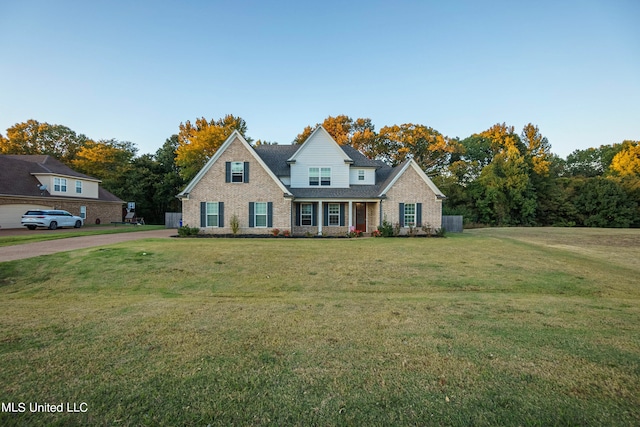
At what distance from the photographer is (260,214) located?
1948cm

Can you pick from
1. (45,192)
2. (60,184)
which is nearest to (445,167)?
(60,184)

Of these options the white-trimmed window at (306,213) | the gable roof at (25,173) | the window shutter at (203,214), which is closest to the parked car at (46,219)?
the gable roof at (25,173)

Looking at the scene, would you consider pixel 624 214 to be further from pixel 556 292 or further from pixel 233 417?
pixel 233 417

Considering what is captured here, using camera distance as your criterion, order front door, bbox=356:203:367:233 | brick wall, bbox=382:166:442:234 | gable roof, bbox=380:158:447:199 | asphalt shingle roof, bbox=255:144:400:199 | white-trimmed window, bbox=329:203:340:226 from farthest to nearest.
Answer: front door, bbox=356:203:367:233 < white-trimmed window, bbox=329:203:340:226 < asphalt shingle roof, bbox=255:144:400:199 < brick wall, bbox=382:166:442:234 < gable roof, bbox=380:158:447:199

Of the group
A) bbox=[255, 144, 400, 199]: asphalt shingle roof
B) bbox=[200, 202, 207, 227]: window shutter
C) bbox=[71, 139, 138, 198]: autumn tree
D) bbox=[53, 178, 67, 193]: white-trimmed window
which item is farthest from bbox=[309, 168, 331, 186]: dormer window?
bbox=[71, 139, 138, 198]: autumn tree

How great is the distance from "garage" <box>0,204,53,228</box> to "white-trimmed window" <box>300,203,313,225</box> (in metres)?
24.3

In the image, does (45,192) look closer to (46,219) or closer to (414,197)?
(46,219)

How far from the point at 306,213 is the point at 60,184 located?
1003 inches

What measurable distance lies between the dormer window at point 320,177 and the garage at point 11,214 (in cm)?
2506

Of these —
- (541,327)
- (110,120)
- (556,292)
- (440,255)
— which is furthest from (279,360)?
(110,120)

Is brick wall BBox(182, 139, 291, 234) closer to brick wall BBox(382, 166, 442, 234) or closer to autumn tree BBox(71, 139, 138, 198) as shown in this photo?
brick wall BBox(382, 166, 442, 234)

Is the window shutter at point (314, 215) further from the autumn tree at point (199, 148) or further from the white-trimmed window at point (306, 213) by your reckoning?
the autumn tree at point (199, 148)

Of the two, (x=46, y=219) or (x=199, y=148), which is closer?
(x=46, y=219)

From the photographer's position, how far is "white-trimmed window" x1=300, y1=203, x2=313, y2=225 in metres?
21.0
